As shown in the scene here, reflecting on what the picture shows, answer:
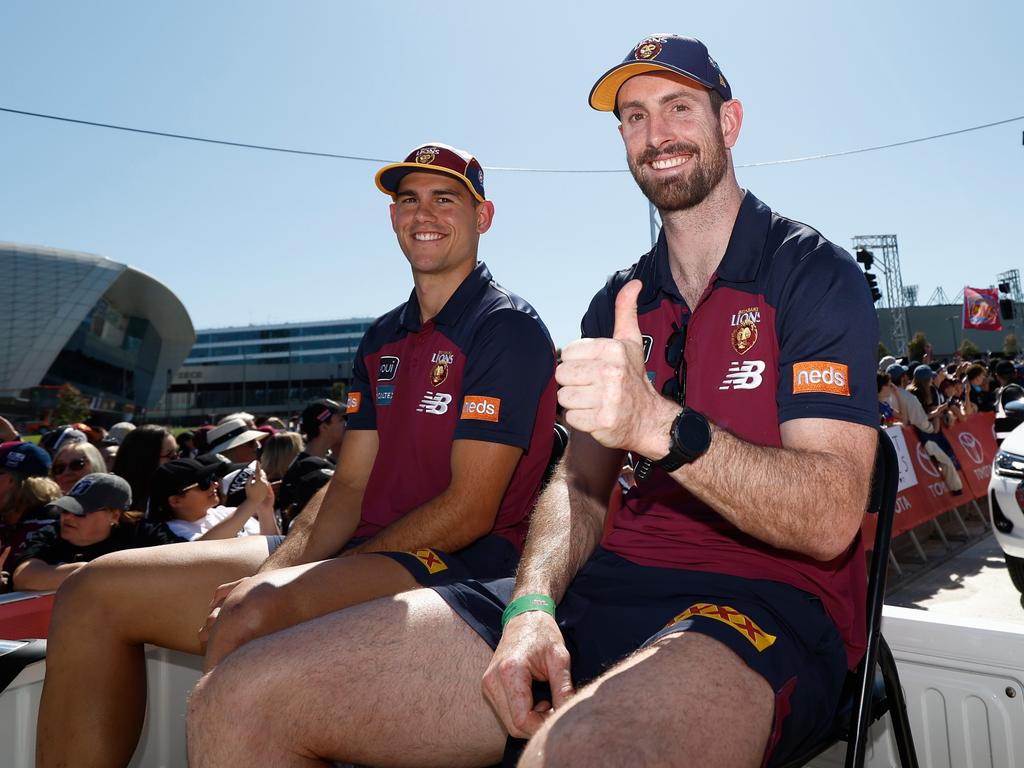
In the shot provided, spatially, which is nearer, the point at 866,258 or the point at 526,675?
the point at 526,675

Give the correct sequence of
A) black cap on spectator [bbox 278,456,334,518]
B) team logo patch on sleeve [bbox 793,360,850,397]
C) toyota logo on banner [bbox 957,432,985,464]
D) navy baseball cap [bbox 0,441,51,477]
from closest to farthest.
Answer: team logo patch on sleeve [bbox 793,360,850,397], navy baseball cap [bbox 0,441,51,477], black cap on spectator [bbox 278,456,334,518], toyota logo on banner [bbox 957,432,985,464]

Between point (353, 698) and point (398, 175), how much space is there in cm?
198

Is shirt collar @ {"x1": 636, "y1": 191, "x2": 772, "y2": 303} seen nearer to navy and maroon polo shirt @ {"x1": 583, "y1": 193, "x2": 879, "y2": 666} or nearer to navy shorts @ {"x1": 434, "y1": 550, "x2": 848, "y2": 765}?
navy and maroon polo shirt @ {"x1": 583, "y1": 193, "x2": 879, "y2": 666}

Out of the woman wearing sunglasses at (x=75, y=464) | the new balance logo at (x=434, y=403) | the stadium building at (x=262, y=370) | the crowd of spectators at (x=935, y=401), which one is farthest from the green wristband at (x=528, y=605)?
the stadium building at (x=262, y=370)

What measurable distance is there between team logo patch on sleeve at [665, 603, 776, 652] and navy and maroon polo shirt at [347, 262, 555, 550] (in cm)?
89

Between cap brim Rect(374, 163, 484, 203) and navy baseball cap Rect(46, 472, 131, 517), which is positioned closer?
cap brim Rect(374, 163, 484, 203)

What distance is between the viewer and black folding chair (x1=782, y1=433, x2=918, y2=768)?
1479 mm

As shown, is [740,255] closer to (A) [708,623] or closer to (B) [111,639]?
(A) [708,623]

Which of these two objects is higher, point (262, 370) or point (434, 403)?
point (262, 370)

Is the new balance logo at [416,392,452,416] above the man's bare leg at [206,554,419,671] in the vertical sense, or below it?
above

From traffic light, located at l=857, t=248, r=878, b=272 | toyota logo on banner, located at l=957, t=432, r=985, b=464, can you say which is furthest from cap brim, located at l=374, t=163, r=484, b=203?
traffic light, located at l=857, t=248, r=878, b=272

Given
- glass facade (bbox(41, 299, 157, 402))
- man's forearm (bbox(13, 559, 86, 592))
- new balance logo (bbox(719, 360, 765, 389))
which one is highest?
glass facade (bbox(41, 299, 157, 402))

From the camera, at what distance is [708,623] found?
1.45 m

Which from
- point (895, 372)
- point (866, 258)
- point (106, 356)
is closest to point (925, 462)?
point (895, 372)
